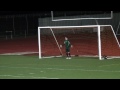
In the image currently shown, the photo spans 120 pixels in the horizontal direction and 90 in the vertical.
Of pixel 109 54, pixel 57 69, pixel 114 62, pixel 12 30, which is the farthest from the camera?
pixel 12 30

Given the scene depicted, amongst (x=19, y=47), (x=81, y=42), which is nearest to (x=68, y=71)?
(x=81, y=42)

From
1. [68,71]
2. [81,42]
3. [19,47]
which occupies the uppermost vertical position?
[81,42]

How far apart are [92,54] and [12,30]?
90.3 ft

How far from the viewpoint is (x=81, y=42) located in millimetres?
35875

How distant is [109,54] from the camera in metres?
26.2

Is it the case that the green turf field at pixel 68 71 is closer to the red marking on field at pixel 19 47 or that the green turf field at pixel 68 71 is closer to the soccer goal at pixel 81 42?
the soccer goal at pixel 81 42

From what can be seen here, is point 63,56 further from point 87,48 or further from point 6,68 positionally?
point 6,68

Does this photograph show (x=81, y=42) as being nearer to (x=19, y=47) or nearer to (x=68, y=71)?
(x=19, y=47)

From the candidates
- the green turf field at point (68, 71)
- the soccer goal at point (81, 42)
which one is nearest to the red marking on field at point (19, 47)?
the soccer goal at point (81, 42)

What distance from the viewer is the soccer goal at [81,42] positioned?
1019 inches

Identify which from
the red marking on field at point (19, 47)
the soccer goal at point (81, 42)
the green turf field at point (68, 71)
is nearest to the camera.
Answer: the green turf field at point (68, 71)

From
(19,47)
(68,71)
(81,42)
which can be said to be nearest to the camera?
(68,71)

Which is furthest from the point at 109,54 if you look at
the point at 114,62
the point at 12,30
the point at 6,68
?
the point at 12,30

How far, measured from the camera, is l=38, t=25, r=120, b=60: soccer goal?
84.9 ft
